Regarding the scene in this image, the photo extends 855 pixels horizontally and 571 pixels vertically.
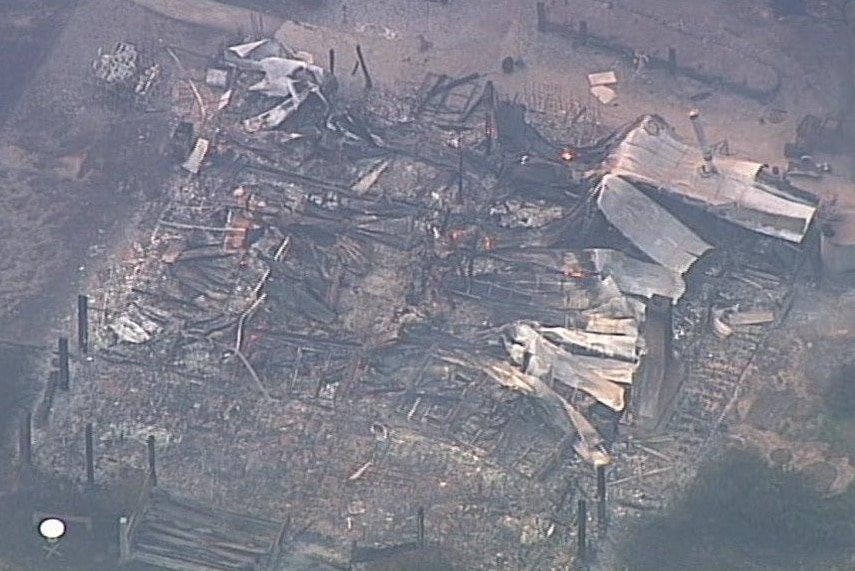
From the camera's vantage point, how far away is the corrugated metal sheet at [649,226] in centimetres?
2900

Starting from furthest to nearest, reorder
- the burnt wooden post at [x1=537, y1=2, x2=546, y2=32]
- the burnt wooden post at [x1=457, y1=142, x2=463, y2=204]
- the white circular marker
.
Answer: the burnt wooden post at [x1=537, y1=2, x2=546, y2=32]
the burnt wooden post at [x1=457, y1=142, x2=463, y2=204]
the white circular marker

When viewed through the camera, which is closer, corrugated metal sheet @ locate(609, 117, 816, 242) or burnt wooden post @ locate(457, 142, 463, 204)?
corrugated metal sheet @ locate(609, 117, 816, 242)

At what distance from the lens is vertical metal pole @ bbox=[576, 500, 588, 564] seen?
81.9ft

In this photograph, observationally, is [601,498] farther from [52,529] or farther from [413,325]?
[52,529]

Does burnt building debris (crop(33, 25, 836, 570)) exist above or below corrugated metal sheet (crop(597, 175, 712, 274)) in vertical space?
below

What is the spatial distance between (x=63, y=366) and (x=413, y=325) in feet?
20.5

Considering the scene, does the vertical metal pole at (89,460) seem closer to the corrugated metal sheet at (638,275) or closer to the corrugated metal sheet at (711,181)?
the corrugated metal sheet at (638,275)

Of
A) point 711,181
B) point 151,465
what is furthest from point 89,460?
point 711,181

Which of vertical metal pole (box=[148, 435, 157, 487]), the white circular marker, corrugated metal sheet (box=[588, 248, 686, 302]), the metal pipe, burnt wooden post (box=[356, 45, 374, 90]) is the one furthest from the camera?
burnt wooden post (box=[356, 45, 374, 90])

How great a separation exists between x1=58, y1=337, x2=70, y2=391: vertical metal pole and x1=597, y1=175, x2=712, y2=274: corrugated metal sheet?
10.2 meters

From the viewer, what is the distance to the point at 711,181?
3023 centimetres

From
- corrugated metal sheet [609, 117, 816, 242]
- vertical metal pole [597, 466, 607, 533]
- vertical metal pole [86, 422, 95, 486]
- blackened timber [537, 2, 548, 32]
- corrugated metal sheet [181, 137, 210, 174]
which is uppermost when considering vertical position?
blackened timber [537, 2, 548, 32]

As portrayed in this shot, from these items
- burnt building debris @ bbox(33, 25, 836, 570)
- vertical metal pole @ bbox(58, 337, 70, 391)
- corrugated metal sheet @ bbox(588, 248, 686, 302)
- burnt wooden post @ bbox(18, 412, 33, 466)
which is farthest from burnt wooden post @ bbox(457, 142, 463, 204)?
burnt wooden post @ bbox(18, 412, 33, 466)

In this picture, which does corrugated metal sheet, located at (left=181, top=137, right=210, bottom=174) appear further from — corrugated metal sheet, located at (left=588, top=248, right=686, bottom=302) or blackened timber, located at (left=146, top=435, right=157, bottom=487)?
corrugated metal sheet, located at (left=588, top=248, right=686, bottom=302)
